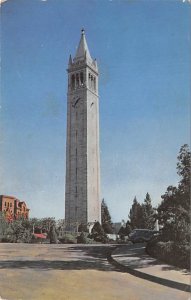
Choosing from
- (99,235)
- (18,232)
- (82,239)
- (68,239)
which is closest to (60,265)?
(18,232)

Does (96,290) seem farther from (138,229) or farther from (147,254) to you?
(147,254)

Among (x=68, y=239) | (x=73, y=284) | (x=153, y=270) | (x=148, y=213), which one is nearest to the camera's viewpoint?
(x=73, y=284)

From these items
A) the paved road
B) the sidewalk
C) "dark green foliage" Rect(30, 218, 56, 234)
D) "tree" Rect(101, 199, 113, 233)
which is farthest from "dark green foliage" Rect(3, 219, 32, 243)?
the sidewalk

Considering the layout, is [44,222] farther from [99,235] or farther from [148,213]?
[99,235]

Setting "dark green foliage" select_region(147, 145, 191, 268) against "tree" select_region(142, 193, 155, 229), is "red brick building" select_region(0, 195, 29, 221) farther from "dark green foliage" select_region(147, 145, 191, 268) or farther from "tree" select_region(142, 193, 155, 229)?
"dark green foliage" select_region(147, 145, 191, 268)

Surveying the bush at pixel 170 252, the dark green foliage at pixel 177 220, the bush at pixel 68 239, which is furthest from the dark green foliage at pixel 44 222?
the bush at pixel 68 239

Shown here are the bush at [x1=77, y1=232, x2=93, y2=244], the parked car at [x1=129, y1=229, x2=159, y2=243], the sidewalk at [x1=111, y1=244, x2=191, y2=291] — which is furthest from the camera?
the bush at [x1=77, y1=232, x2=93, y2=244]

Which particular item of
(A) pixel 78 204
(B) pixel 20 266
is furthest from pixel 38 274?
(A) pixel 78 204
